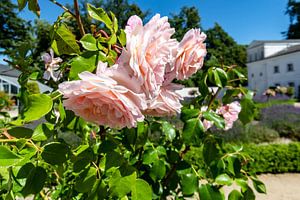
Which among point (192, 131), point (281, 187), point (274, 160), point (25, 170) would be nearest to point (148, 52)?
point (25, 170)

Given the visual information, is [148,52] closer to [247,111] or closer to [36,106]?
[36,106]

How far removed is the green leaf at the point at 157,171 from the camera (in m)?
1.09

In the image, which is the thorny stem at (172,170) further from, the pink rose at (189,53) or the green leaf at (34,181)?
the green leaf at (34,181)

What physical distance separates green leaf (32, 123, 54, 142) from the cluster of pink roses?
148 millimetres

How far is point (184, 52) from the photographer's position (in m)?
0.69

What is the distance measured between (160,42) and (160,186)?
724 millimetres

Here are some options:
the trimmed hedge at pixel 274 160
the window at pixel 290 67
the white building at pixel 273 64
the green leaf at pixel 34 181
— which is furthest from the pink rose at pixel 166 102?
the window at pixel 290 67

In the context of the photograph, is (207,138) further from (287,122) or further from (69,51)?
(287,122)

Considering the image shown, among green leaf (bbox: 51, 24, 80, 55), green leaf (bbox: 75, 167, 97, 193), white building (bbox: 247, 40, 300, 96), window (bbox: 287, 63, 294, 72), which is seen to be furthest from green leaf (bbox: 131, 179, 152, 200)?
window (bbox: 287, 63, 294, 72)

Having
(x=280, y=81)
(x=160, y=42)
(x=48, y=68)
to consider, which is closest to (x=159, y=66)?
(x=160, y=42)

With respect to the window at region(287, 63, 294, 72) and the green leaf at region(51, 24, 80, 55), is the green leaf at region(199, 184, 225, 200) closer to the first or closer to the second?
the green leaf at region(51, 24, 80, 55)

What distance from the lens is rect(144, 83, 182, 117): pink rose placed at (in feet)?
2.10

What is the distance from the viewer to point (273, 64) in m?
33.6

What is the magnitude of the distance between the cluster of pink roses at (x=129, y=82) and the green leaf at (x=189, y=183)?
1.71 ft
